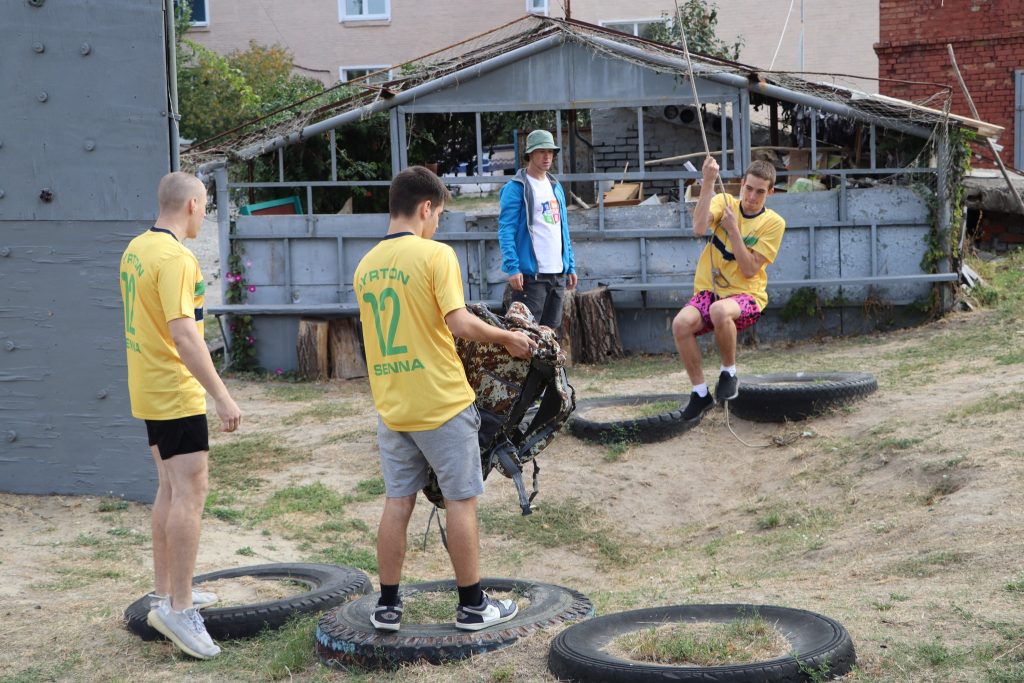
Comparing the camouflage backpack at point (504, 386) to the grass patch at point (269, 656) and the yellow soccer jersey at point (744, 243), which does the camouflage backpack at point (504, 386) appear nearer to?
the grass patch at point (269, 656)

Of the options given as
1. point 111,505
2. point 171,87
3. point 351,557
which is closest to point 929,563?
point 351,557

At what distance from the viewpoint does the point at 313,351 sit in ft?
46.6

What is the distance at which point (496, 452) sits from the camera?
5.17 meters

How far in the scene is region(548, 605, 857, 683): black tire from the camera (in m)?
3.92

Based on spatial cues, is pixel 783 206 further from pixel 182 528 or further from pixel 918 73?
pixel 182 528

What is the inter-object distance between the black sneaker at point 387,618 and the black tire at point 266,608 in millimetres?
808

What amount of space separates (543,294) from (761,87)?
20.7 feet

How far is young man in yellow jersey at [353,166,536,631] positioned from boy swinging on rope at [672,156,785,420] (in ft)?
12.0

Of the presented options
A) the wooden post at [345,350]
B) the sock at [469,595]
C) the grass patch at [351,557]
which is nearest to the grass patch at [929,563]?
the sock at [469,595]

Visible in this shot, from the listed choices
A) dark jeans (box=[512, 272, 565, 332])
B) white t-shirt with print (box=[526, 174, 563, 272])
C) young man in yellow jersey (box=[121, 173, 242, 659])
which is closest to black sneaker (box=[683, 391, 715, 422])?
dark jeans (box=[512, 272, 565, 332])

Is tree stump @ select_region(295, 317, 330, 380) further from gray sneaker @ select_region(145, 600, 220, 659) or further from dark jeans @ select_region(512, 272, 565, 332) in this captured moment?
gray sneaker @ select_region(145, 600, 220, 659)

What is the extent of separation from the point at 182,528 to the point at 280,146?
1038cm

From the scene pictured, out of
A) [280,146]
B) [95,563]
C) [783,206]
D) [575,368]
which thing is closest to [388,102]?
[280,146]

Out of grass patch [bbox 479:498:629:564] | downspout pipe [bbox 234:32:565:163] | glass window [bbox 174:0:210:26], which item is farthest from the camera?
glass window [bbox 174:0:210:26]
